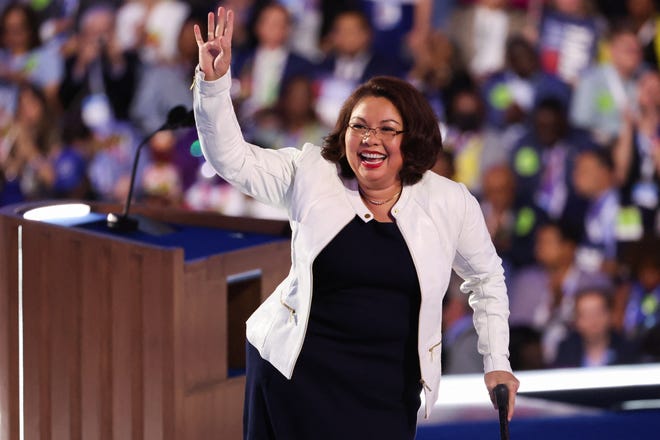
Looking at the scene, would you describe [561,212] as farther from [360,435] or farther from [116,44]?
[360,435]

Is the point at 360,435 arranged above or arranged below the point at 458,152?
below

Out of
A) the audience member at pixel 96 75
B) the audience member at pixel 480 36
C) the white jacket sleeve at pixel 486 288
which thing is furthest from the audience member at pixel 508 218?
the white jacket sleeve at pixel 486 288

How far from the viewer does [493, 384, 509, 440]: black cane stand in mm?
1986

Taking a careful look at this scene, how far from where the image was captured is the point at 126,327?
7.64 feet

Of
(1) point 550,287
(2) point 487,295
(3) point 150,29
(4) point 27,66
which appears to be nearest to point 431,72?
(1) point 550,287

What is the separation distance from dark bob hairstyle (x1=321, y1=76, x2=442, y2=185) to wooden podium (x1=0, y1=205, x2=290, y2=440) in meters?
0.47

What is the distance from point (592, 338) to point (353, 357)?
3.17 meters

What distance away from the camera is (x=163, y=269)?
223 cm

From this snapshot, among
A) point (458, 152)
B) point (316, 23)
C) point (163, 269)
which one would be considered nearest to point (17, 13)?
point (316, 23)

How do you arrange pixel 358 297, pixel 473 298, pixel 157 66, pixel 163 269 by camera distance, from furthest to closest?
1. pixel 157 66
2. pixel 163 269
3. pixel 473 298
4. pixel 358 297

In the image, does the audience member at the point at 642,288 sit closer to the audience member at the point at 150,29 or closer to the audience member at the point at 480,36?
the audience member at the point at 480,36

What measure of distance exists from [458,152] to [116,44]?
1563 millimetres

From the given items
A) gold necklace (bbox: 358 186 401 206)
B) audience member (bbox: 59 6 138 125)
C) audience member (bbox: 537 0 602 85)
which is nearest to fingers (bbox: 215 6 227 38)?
gold necklace (bbox: 358 186 401 206)

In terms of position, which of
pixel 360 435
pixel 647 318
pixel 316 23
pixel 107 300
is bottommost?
pixel 647 318
